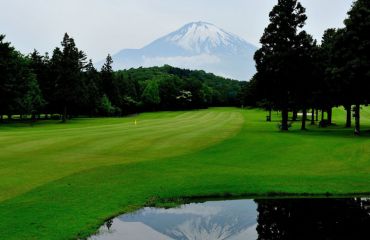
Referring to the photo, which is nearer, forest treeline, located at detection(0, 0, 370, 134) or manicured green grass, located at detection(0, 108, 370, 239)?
manicured green grass, located at detection(0, 108, 370, 239)

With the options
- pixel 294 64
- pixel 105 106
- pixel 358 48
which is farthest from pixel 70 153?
pixel 105 106

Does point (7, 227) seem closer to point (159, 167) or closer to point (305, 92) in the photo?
point (159, 167)

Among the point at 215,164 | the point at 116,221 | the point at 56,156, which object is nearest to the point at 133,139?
the point at 56,156

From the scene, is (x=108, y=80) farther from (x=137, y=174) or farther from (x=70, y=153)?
(x=137, y=174)

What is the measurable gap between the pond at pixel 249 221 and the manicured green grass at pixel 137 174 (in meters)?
1.16

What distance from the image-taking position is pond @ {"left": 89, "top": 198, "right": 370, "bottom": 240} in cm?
1551

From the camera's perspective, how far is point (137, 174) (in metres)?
25.2

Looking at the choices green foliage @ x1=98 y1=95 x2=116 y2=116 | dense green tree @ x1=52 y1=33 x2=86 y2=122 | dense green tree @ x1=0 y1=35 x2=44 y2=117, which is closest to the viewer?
dense green tree @ x1=0 y1=35 x2=44 y2=117

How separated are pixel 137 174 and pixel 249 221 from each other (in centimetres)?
958

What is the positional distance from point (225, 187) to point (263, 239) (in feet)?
23.6

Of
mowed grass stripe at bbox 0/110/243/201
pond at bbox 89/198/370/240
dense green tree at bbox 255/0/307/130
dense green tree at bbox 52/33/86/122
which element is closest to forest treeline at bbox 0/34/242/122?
dense green tree at bbox 52/33/86/122

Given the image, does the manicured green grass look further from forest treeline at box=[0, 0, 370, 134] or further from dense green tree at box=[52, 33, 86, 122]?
dense green tree at box=[52, 33, 86, 122]

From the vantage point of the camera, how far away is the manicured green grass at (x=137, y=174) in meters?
16.9

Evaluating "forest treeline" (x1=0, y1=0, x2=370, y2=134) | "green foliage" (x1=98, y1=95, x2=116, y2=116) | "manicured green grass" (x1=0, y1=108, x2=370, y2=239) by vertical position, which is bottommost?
"manicured green grass" (x1=0, y1=108, x2=370, y2=239)
